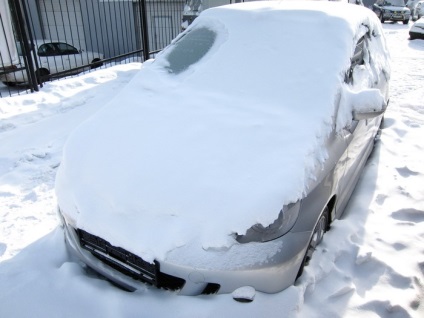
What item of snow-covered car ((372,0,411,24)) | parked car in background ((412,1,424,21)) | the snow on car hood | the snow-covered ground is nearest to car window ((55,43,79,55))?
the snow-covered ground

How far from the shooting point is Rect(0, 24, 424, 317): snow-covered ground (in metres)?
1.95

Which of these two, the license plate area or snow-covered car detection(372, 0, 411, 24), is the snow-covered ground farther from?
snow-covered car detection(372, 0, 411, 24)

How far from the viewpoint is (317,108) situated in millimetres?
2402

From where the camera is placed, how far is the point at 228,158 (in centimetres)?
208

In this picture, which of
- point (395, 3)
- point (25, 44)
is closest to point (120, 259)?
point (25, 44)

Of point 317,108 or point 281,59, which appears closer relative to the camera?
point 317,108

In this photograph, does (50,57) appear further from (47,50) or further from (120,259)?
(120,259)

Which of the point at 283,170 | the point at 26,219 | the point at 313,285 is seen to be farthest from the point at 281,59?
the point at 26,219

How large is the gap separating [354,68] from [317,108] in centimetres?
81

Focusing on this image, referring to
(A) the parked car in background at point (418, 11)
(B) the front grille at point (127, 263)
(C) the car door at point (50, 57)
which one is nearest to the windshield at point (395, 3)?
(A) the parked car in background at point (418, 11)

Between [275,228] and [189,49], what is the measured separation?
2.03 metres

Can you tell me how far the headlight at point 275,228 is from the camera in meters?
1.85

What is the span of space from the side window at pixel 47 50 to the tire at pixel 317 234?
10086mm

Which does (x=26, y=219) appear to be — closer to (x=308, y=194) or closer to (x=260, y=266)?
(x=260, y=266)
